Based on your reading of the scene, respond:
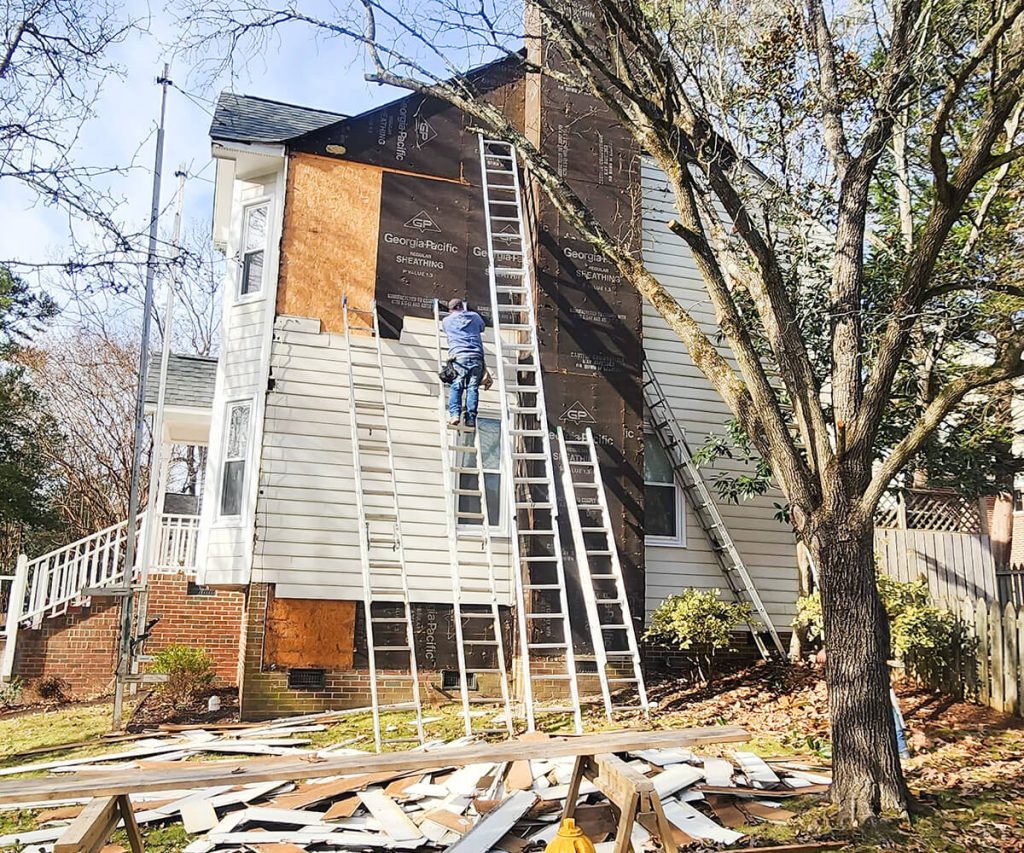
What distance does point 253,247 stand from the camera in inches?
483

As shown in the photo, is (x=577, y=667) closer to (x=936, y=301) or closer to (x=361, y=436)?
(x=361, y=436)

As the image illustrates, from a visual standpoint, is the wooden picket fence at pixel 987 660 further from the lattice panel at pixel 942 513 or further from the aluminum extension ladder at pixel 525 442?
the lattice panel at pixel 942 513

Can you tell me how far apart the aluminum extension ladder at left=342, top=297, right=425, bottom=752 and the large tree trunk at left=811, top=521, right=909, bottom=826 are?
563cm

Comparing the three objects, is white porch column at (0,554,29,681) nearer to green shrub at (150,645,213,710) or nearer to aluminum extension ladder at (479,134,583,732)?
green shrub at (150,645,213,710)

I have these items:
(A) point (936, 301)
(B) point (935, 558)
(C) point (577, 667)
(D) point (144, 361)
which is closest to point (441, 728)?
(C) point (577, 667)

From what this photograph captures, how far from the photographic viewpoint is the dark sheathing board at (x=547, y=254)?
11.2 meters

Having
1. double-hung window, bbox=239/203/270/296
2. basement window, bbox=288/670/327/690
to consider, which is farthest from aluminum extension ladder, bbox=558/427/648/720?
double-hung window, bbox=239/203/270/296

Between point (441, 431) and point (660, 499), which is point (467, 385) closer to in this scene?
point (441, 431)

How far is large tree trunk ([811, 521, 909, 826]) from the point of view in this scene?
5.68m

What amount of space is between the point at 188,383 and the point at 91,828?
A: 1268 cm

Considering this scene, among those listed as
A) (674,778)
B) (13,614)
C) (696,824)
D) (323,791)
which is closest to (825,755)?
(674,778)

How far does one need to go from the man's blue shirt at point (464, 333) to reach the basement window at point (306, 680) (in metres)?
4.30

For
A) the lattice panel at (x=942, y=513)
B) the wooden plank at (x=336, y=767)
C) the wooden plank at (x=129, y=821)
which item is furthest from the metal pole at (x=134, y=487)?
the lattice panel at (x=942, y=513)

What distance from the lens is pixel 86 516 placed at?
84.7ft
